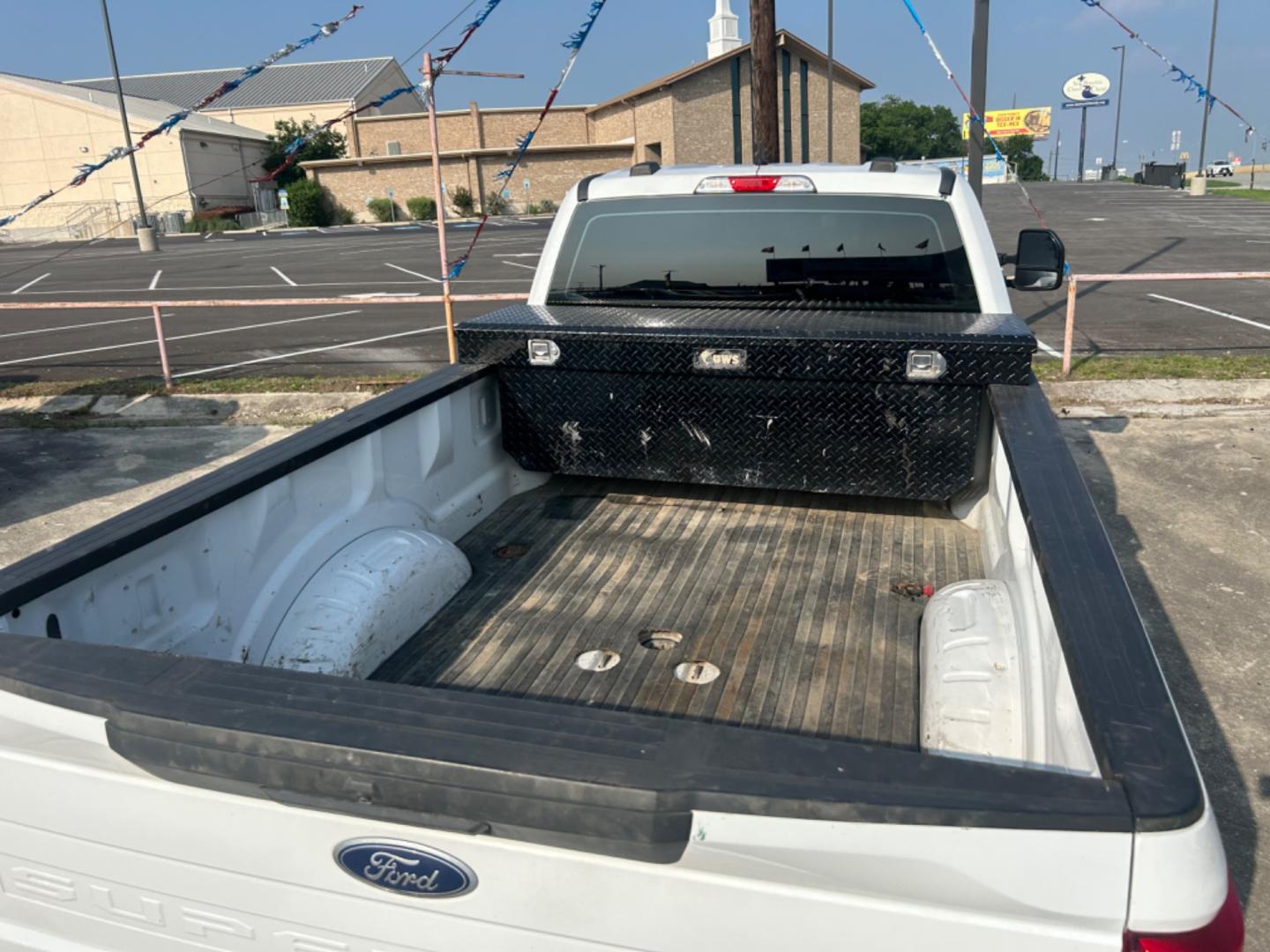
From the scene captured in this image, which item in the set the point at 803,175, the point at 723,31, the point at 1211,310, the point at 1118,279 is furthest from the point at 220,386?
the point at 723,31

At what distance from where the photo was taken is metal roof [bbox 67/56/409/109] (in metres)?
69.8

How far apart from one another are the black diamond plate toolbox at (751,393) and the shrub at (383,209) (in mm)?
51774

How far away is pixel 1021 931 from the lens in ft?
4.15

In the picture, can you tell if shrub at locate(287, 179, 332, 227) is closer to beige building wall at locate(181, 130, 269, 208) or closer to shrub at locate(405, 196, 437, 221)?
beige building wall at locate(181, 130, 269, 208)

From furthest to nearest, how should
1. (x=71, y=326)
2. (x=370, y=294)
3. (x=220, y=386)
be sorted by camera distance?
(x=370, y=294)
(x=71, y=326)
(x=220, y=386)

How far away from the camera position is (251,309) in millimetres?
17266

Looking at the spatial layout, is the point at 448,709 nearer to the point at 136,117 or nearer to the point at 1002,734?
the point at 1002,734

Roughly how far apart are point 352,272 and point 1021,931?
24.0 metres

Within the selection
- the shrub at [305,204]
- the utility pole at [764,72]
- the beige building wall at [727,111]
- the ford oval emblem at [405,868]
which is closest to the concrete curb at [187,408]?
the utility pole at [764,72]

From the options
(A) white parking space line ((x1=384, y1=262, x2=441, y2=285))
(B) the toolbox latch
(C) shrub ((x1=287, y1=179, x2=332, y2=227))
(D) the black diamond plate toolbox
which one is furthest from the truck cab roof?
(C) shrub ((x1=287, y1=179, x2=332, y2=227))

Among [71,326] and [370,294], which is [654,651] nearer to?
[71,326]

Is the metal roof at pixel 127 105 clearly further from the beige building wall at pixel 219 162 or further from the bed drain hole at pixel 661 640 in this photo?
the bed drain hole at pixel 661 640

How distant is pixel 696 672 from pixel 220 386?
27.9ft

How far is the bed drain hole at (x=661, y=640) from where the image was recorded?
3.08 m
